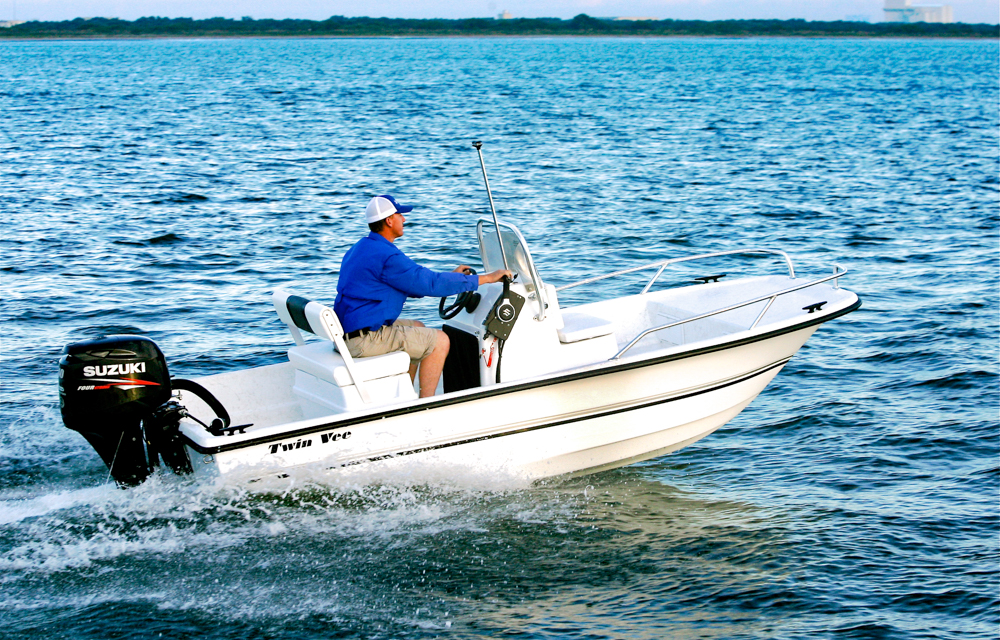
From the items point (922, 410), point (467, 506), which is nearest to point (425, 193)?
point (922, 410)

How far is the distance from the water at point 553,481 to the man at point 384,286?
2.78ft

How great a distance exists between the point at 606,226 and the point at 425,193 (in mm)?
4673

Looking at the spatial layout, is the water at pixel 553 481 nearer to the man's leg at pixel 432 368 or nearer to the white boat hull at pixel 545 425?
the white boat hull at pixel 545 425

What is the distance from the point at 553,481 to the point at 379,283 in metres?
1.83

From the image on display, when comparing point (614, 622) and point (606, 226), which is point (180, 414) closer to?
point (614, 622)

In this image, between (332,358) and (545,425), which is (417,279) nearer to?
(332,358)

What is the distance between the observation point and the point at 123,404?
18.4 ft

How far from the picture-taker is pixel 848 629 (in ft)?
17.3

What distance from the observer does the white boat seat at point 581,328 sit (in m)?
6.52

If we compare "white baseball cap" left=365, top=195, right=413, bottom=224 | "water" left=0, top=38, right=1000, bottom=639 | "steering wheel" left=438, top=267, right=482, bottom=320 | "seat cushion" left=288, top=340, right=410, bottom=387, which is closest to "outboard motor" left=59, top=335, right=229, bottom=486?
"water" left=0, top=38, right=1000, bottom=639

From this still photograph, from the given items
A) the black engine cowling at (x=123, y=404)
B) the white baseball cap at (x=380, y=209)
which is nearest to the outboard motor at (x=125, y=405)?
the black engine cowling at (x=123, y=404)

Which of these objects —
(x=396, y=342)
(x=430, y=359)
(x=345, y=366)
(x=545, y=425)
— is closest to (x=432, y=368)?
(x=430, y=359)

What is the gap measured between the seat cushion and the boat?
10mm

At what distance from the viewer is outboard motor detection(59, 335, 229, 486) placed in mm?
5535
